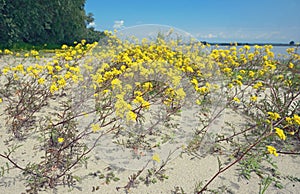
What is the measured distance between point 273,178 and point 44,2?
14704 mm

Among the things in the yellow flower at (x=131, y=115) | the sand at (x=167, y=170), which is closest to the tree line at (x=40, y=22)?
the sand at (x=167, y=170)

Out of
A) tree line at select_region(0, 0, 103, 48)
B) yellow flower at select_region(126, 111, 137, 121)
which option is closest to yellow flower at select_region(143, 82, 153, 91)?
yellow flower at select_region(126, 111, 137, 121)

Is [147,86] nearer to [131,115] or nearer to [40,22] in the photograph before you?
[131,115]

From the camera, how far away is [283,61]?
5.62 m

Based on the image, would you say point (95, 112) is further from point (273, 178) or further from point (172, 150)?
point (273, 178)

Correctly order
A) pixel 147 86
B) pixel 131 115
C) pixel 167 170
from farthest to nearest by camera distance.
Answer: pixel 147 86 < pixel 167 170 < pixel 131 115

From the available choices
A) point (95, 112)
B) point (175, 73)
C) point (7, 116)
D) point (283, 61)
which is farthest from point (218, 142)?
point (283, 61)

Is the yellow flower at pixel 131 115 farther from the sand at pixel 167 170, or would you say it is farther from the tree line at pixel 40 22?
the tree line at pixel 40 22

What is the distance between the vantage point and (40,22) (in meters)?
14.0

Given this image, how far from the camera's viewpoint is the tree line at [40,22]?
12461 millimetres

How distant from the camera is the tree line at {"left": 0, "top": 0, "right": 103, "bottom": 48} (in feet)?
40.9

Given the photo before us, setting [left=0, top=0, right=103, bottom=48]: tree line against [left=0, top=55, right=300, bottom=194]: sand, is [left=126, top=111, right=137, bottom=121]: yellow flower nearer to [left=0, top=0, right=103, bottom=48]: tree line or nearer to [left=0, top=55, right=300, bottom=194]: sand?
[left=0, top=55, right=300, bottom=194]: sand

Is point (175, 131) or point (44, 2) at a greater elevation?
point (44, 2)

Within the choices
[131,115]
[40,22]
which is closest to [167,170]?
[131,115]
